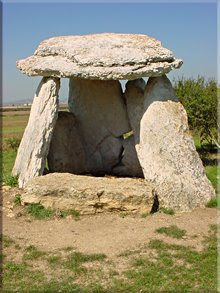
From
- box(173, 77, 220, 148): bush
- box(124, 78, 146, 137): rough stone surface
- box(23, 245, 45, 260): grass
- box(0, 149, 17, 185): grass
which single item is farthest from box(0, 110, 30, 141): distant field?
box(23, 245, 45, 260): grass

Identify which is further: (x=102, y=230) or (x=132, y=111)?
(x=132, y=111)

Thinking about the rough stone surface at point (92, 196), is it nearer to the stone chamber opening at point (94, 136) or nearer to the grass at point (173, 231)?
the grass at point (173, 231)

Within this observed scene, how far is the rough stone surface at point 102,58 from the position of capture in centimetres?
1134

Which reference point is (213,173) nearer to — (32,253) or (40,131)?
→ (40,131)

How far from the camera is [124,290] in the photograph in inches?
281

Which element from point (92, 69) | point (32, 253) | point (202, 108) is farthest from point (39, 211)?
point (202, 108)

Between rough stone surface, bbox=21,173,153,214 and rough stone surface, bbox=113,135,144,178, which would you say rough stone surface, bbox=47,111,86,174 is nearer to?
rough stone surface, bbox=113,135,144,178

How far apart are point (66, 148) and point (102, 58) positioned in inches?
152

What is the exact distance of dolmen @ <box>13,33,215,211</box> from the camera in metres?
11.3

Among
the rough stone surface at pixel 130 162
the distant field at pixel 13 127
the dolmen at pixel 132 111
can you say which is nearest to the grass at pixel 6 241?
the dolmen at pixel 132 111

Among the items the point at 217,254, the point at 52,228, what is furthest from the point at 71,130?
Answer: the point at 217,254

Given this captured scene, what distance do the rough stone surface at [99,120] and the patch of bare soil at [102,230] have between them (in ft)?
14.4

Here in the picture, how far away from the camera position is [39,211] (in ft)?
34.8

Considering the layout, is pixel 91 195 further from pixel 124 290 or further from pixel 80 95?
pixel 80 95
